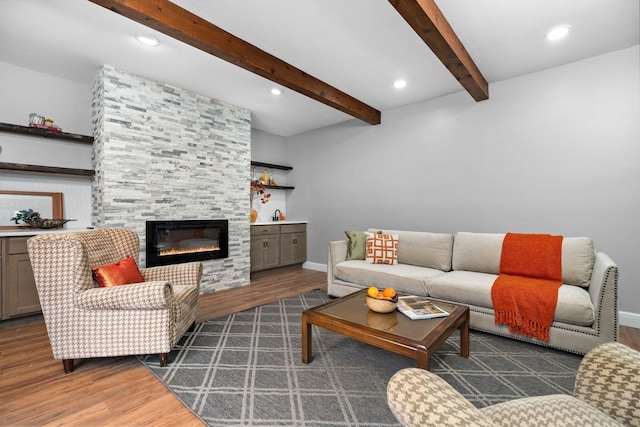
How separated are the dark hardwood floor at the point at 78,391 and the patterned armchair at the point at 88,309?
138 mm

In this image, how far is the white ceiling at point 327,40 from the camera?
225cm

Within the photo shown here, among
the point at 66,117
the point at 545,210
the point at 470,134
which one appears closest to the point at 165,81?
the point at 66,117

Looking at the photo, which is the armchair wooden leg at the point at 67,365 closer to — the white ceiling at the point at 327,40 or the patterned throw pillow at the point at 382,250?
the white ceiling at the point at 327,40

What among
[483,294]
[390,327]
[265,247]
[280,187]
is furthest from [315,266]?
[390,327]

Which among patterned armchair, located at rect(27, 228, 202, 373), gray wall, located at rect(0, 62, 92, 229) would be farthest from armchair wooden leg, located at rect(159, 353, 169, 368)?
gray wall, located at rect(0, 62, 92, 229)

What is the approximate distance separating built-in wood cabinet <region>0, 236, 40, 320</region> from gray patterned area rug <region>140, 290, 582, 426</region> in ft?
5.31

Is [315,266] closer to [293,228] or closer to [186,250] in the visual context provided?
[293,228]

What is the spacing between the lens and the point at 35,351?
2.29m

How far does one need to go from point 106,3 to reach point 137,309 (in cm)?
202

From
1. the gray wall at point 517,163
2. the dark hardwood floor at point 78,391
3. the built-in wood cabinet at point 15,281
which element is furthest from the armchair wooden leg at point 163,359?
the gray wall at point 517,163

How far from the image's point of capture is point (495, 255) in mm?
2955

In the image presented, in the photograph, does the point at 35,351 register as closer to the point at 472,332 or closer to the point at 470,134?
the point at 472,332

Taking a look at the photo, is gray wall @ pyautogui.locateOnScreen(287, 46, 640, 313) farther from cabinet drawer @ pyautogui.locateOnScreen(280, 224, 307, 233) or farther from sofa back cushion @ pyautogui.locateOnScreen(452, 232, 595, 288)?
cabinet drawer @ pyautogui.locateOnScreen(280, 224, 307, 233)

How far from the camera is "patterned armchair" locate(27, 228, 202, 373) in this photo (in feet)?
6.27
